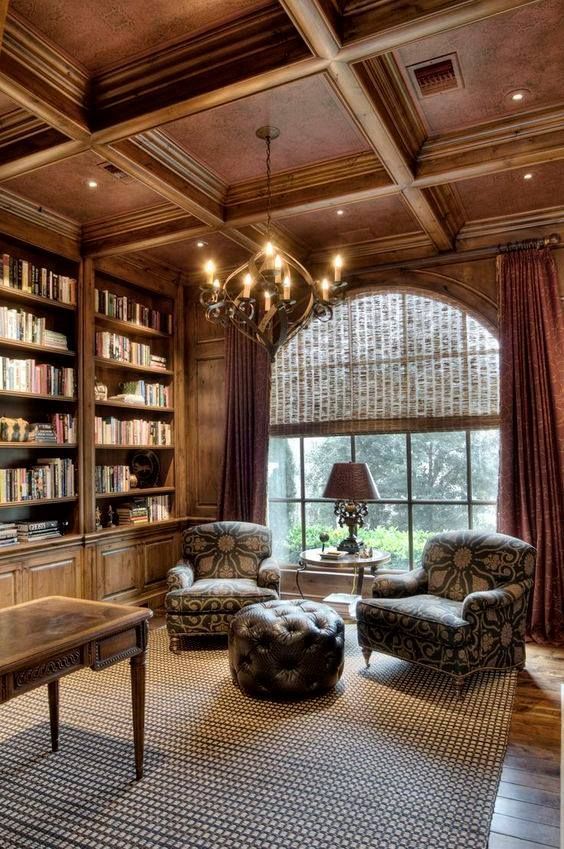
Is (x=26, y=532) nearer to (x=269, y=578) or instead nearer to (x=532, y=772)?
(x=269, y=578)

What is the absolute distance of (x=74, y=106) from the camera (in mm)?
2826

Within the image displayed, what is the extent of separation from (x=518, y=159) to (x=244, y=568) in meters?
3.40

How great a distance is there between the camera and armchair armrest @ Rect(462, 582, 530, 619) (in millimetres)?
3412

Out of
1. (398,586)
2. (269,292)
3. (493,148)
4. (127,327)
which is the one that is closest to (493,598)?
(398,586)

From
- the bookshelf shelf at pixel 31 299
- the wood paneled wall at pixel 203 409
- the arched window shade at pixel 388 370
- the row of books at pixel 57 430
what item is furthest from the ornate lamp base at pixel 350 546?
the bookshelf shelf at pixel 31 299


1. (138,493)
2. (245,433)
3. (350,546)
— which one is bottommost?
(350,546)

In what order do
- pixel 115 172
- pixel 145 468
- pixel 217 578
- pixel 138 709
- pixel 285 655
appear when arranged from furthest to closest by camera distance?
1. pixel 145 468
2. pixel 217 578
3. pixel 115 172
4. pixel 285 655
5. pixel 138 709

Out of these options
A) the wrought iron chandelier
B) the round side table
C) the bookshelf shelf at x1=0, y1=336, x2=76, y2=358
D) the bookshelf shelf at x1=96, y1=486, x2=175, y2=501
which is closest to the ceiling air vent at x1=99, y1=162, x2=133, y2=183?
the wrought iron chandelier

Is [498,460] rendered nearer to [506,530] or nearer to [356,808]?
[506,530]

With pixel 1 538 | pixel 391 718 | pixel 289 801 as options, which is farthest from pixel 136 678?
pixel 1 538

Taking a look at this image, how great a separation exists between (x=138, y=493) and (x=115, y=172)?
107 inches

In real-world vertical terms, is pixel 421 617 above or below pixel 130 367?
below

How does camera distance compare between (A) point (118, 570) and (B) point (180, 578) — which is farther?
(A) point (118, 570)

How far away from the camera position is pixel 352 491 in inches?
171
